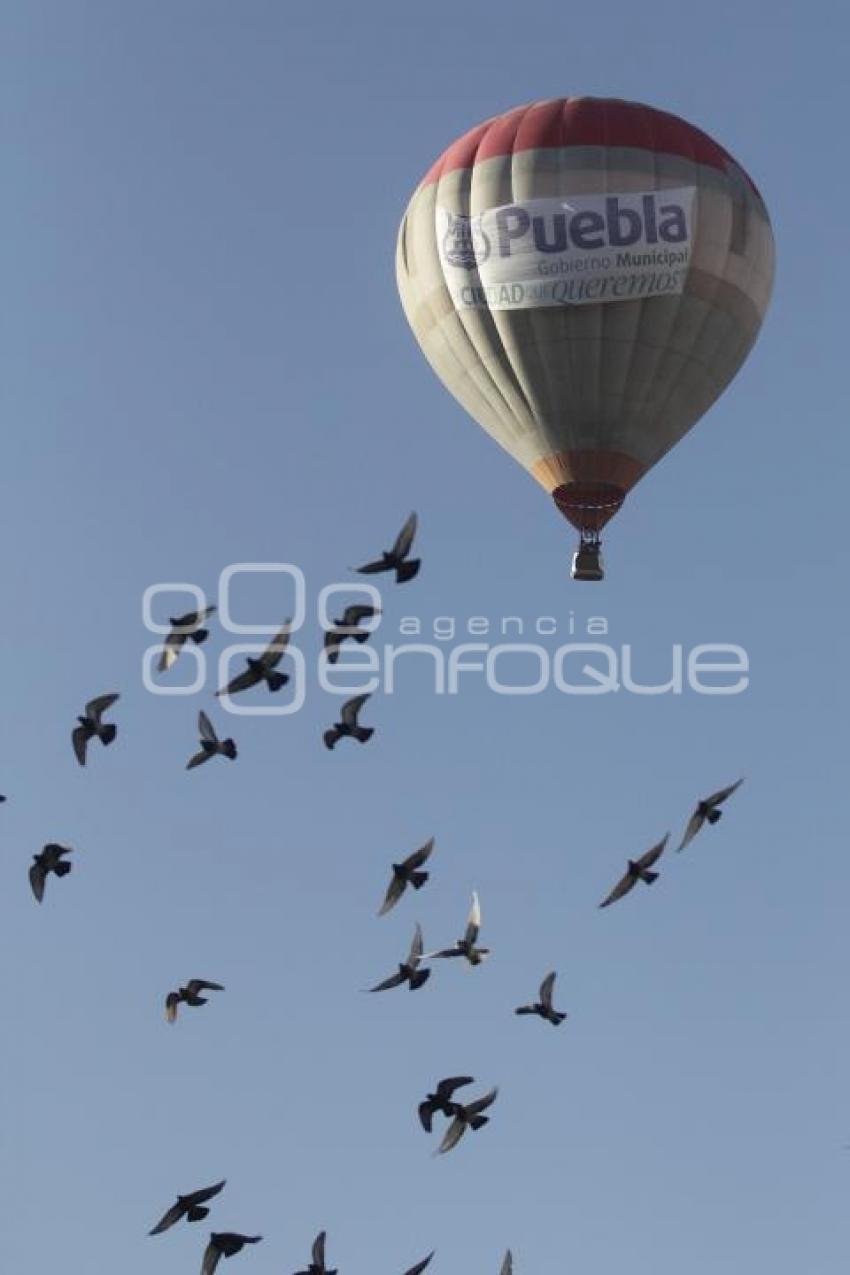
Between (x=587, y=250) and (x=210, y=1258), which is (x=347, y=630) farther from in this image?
(x=587, y=250)

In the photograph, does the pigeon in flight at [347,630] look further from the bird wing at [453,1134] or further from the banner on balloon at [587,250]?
the banner on balloon at [587,250]

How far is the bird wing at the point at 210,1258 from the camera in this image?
188 feet

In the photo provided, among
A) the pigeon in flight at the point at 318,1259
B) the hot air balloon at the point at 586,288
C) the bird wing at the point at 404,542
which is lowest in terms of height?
the pigeon in flight at the point at 318,1259

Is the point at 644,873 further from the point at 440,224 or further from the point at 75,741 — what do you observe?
the point at 440,224

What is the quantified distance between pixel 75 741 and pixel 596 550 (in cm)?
2351

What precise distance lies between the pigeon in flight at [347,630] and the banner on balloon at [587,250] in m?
20.3

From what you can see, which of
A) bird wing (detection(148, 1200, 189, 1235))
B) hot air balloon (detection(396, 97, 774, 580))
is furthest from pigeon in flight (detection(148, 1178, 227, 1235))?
hot air balloon (detection(396, 97, 774, 580))

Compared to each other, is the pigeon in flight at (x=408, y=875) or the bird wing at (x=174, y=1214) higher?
the pigeon in flight at (x=408, y=875)

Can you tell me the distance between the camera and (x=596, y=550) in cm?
8075

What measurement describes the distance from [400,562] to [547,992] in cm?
822

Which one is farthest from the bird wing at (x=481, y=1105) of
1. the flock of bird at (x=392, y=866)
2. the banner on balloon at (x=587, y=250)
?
the banner on balloon at (x=587, y=250)

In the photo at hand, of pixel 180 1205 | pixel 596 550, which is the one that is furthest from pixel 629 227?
pixel 180 1205

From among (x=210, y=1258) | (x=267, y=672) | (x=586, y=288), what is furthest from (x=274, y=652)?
(x=586, y=288)

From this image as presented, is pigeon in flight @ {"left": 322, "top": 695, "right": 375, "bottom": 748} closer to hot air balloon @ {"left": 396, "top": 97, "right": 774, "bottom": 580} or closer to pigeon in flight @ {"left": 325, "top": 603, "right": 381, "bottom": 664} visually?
pigeon in flight @ {"left": 325, "top": 603, "right": 381, "bottom": 664}
